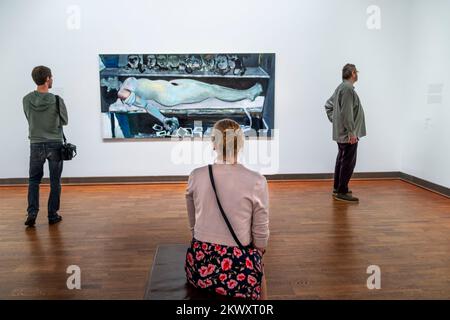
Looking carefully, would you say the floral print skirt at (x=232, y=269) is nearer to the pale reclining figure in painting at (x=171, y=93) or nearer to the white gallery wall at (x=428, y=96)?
the white gallery wall at (x=428, y=96)

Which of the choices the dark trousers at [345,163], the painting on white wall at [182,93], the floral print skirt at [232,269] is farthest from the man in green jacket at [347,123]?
the floral print skirt at [232,269]

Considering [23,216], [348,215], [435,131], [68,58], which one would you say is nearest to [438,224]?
[348,215]

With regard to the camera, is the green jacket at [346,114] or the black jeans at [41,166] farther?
the green jacket at [346,114]

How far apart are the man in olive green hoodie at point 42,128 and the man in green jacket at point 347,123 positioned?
10.3 feet

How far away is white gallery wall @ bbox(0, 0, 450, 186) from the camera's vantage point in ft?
20.8

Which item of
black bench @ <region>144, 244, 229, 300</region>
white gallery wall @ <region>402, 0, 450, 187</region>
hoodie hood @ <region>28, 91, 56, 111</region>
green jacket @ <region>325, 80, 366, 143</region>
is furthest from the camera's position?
white gallery wall @ <region>402, 0, 450, 187</region>

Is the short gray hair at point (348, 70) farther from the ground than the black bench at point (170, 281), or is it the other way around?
the short gray hair at point (348, 70)

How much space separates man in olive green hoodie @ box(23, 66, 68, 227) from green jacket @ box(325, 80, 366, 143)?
313cm

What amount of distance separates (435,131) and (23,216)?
532 cm

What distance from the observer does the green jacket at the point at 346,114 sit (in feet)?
17.0

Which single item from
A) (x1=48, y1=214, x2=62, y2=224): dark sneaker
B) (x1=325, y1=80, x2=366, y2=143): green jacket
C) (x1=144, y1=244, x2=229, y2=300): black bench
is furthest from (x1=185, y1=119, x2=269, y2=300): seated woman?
(x1=325, y1=80, x2=366, y2=143): green jacket

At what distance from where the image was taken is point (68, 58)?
641 cm

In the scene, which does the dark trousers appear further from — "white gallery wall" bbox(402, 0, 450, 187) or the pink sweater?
the pink sweater
